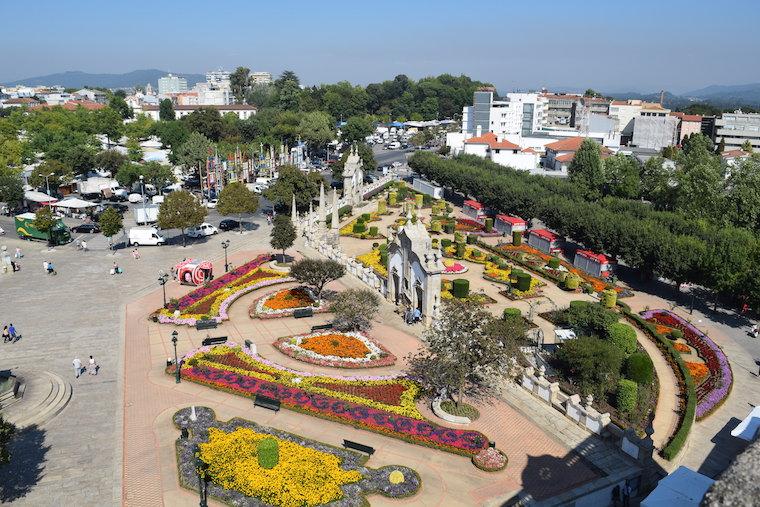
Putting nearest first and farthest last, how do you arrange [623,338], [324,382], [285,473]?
[285,473]
[324,382]
[623,338]

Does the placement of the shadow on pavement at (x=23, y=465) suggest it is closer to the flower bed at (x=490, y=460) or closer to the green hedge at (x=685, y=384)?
the flower bed at (x=490, y=460)

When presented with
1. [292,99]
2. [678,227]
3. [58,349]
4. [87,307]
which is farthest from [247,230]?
[292,99]

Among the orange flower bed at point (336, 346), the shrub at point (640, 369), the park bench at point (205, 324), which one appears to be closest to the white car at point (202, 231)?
the park bench at point (205, 324)

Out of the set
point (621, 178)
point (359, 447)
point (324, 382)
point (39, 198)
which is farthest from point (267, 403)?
point (621, 178)

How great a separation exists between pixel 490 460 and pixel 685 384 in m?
14.2

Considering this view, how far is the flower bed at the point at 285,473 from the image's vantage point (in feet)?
68.0

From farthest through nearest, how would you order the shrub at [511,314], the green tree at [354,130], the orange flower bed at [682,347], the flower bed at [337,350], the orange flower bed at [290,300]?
1. the green tree at [354,130]
2. the orange flower bed at [290,300]
3. the shrub at [511,314]
4. the orange flower bed at [682,347]
5. the flower bed at [337,350]

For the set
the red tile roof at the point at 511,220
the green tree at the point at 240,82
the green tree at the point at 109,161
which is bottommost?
the red tile roof at the point at 511,220

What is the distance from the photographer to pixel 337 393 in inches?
1095

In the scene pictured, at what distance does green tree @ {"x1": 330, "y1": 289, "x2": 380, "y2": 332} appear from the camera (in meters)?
34.3

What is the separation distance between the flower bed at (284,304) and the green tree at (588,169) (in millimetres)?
49288

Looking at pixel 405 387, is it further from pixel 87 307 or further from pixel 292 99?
pixel 292 99

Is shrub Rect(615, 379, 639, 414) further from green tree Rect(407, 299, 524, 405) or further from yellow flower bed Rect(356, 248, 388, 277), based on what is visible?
yellow flower bed Rect(356, 248, 388, 277)

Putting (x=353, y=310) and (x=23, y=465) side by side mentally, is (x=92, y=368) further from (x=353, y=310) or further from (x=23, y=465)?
(x=353, y=310)
